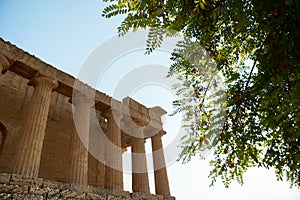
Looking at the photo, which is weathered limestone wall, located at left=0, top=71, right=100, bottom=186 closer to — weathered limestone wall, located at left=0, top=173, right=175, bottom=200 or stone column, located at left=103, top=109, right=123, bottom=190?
stone column, located at left=103, top=109, right=123, bottom=190

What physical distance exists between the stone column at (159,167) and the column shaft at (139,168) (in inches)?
53.0

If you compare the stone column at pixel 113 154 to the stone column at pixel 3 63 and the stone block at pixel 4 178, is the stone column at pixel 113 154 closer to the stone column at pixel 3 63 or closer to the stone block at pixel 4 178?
the stone block at pixel 4 178

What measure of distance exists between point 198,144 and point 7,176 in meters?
9.07

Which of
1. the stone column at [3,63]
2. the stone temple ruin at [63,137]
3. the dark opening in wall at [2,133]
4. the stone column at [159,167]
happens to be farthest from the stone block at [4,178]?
the stone column at [159,167]

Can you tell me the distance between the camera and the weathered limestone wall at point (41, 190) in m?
9.43

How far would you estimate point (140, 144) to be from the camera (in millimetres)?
19219

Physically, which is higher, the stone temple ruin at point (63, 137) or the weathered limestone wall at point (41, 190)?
the stone temple ruin at point (63, 137)

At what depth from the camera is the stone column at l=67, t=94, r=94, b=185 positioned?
1317 cm

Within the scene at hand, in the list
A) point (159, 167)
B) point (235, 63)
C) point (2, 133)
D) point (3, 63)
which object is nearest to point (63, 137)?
point (2, 133)

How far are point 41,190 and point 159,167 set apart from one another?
33.7 feet

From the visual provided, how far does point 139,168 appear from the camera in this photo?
17.5m

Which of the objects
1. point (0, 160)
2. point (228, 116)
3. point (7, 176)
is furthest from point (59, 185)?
point (228, 116)

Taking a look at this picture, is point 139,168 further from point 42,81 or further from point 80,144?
point 42,81

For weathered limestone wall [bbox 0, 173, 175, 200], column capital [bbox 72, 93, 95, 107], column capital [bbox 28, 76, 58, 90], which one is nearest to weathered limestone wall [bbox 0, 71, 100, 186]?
column capital [bbox 72, 93, 95, 107]
